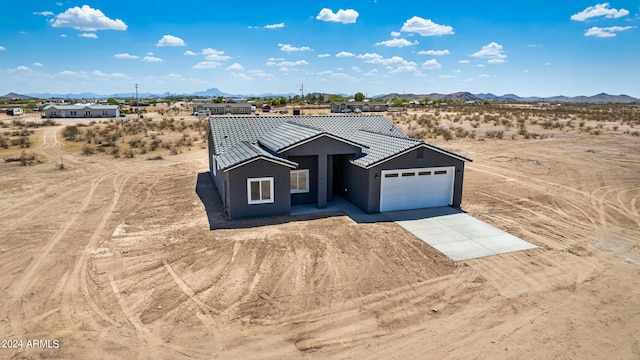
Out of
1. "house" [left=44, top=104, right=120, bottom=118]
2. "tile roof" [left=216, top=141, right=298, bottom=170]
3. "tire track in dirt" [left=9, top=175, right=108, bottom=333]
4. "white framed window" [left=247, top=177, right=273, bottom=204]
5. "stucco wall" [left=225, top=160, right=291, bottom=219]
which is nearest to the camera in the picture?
"tire track in dirt" [left=9, top=175, right=108, bottom=333]

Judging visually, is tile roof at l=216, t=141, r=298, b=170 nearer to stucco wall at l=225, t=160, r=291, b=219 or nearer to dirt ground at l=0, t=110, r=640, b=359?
stucco wall at l=225, t=160, r=291, b=219

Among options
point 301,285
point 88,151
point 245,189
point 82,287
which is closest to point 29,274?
point 82,287

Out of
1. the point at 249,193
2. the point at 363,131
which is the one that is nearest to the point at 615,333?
the point at 249,193

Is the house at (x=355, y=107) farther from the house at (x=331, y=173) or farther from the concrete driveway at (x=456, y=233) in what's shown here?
the concrete driveway at (x=456, y=233)

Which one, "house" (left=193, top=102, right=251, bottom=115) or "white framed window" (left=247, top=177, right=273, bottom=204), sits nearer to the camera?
"white framed window" (left=247, top=177, right=273, bottom=204)

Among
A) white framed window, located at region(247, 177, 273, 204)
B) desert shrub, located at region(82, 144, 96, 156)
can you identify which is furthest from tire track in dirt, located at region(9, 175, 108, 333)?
desert shrub, located at region(82, 144, 96, 156)

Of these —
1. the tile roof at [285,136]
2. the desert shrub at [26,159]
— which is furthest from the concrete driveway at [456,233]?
the desert shrub at [26,159]

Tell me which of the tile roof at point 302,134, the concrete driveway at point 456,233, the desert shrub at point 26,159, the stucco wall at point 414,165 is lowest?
the concrete driveway at point 456,233
